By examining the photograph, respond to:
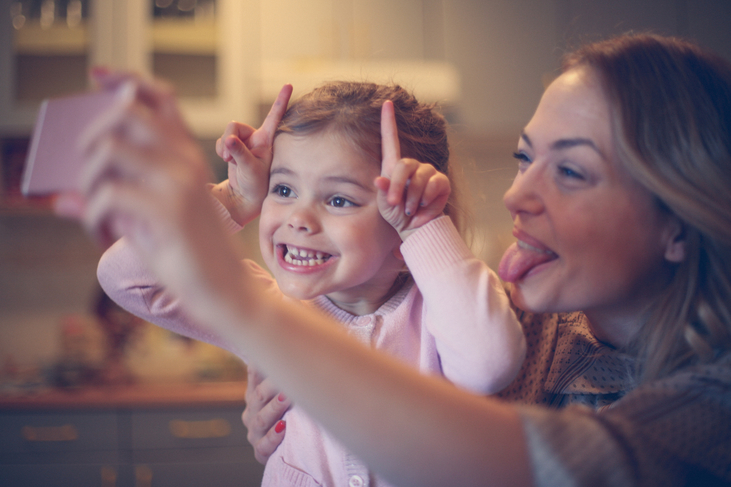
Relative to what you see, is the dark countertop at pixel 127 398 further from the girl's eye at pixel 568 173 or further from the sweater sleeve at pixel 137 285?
the girl's eye at pixel 568 173

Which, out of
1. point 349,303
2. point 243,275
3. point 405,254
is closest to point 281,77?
point 349,303

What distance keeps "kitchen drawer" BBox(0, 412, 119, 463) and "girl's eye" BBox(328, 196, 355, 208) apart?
1.73m

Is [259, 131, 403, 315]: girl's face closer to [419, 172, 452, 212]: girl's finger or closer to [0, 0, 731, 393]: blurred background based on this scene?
[419, 172, 452, 212]: girl's finger

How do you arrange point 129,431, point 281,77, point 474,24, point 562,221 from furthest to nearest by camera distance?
point 474,24 < point 281,77 < point 129,431 < point 562,221

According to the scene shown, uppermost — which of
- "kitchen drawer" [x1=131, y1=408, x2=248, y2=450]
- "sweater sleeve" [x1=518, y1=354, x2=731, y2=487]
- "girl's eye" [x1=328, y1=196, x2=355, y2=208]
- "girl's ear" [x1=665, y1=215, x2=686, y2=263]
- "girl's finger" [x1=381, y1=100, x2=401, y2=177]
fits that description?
"girl's finger" [x1=381, y1=100, x2=401, y2=177]

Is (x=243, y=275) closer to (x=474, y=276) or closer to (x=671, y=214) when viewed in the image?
(x=474, y=276)

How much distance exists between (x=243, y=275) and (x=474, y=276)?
439 mm

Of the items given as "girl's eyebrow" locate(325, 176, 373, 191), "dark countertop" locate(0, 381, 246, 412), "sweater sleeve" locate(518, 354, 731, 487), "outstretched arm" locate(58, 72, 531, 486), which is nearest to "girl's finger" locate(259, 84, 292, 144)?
"girl's eyebrow" locate(325, 176, 373, 191)

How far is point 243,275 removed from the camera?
1.27ft

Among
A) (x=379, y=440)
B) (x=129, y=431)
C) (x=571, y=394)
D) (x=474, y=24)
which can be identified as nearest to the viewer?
(x=379, y=440)

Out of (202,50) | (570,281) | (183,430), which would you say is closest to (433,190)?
(570,281)

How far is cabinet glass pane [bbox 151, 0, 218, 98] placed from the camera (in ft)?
7.83

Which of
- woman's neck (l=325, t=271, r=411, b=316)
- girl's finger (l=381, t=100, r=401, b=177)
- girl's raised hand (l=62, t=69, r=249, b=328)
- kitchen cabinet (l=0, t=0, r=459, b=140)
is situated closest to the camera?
girl's raised hand (l=62, t=69, r=249, b=328)

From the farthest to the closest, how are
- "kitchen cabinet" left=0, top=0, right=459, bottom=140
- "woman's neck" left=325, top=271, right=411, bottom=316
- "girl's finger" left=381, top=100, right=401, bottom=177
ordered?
"kitchen cabinet" left=0, top=0, right=459, bottom=140, "woman's neck" left=325, top=271, right=411, bottom=316, "girl's finger" left=381, top=100, right=401, bottom=177
